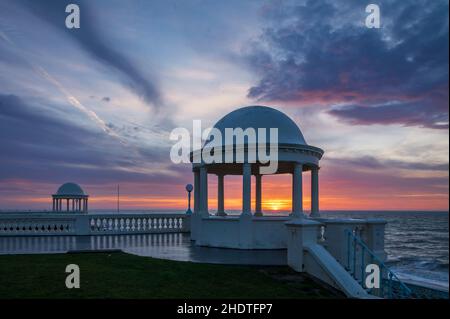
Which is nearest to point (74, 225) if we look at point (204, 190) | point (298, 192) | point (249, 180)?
point (204, 190)

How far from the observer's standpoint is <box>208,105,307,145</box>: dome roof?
55.6 ft

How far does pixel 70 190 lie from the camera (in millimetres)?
44469

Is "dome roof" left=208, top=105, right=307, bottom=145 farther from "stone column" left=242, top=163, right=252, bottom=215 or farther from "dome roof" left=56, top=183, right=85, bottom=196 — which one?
"dome roof" left=56, top=183, right=85, bottom=196

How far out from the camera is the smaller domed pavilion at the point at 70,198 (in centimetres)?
4397

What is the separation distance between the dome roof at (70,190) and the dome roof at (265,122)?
106 feet

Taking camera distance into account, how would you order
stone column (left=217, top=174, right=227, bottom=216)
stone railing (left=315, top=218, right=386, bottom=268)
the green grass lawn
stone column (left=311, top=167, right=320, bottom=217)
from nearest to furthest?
the green grass lawn < stone railing (left=315, top=218, right=386, bottom=268) < stone column (left=311, top=167, right=320, bottom=217) < stone column (left=217, top=174, right=227, bottom=216)

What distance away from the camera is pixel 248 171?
16578mm

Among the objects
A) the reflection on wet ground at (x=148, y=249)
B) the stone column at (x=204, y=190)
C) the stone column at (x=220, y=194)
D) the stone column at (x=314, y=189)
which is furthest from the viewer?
the stone column at (x=220, y=194)

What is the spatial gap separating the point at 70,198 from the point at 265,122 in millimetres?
34359

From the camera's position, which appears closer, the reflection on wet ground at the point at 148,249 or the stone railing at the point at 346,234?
the reflection on wet ground at the point at 148,249

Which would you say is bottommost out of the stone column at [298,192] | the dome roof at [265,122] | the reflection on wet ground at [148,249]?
the reflection on wet ground at [148,249]

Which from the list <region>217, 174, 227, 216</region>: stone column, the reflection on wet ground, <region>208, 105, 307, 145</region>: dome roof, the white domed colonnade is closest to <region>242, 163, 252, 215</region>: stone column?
the white domed colonnade

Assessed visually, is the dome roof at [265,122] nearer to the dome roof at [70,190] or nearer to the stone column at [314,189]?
the stone column at [314,189]

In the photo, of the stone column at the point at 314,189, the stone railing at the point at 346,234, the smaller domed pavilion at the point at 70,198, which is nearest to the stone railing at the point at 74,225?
the stone column at the point at 314,189
